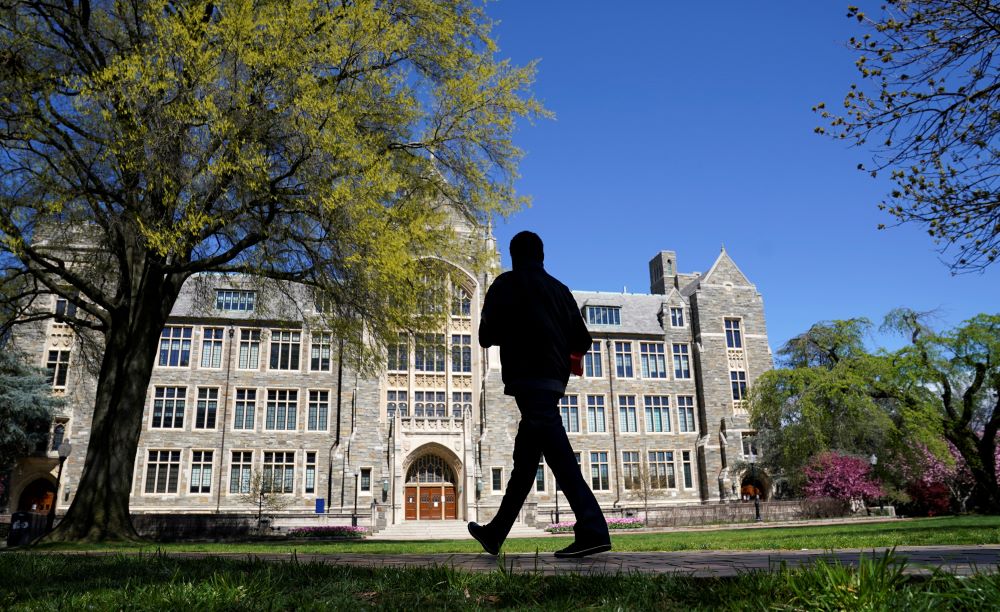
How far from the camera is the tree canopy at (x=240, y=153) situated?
10438 mm

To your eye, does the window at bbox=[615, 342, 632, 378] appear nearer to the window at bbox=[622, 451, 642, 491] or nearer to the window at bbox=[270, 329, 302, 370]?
the window at bbox=[622, 451, 642, 491]

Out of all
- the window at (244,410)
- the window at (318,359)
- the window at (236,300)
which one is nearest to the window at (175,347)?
the window at (236,300)

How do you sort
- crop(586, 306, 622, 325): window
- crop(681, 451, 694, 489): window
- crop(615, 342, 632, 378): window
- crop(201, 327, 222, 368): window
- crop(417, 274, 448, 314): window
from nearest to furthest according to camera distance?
crop(417, 274, 448, 314): window
crop(201, 327, 222, 368): window
crop(681, 451, 694, 489): window
crop(615, 342, 632, 378): window
crop(586, 306, 622, 325): window

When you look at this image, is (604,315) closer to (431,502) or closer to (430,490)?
(430,490)

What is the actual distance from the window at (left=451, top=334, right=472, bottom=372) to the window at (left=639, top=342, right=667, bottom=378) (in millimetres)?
9341

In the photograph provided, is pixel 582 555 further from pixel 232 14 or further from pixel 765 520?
pixel 765 520

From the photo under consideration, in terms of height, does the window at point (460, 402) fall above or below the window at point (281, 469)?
above

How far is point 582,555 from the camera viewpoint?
395cm

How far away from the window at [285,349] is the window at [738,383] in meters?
22.1

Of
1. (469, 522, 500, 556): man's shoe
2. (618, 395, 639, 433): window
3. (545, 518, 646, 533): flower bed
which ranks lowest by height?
(545, 518, 646, 533): flower bed

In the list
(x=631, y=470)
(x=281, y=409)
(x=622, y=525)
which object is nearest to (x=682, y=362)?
(x=631, y=470)

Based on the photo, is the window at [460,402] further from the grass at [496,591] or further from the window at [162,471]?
the grass at [496,591]

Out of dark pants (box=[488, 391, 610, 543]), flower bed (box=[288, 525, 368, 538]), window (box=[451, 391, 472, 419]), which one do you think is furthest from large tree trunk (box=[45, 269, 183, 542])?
window (box=[451, 391, 472, 419])

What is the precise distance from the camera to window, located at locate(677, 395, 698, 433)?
3594 cm
